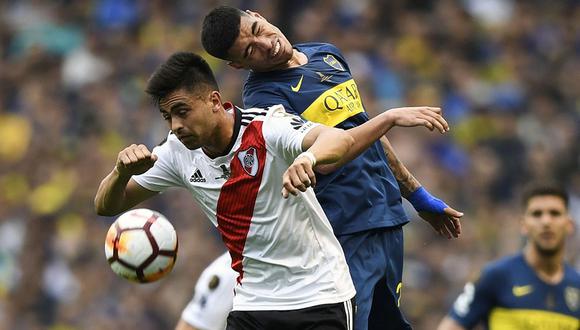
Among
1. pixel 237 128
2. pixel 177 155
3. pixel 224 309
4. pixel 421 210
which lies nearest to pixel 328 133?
pixel 237 128

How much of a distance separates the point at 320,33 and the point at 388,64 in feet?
2.82

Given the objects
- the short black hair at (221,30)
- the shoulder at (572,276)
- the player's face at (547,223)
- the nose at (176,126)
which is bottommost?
the shoulder at (572,276)

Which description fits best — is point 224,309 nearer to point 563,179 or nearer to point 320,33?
point 563,179

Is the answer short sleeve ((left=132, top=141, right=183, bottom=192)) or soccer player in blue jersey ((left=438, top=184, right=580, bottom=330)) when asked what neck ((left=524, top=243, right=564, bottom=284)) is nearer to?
soccer player in blue jersey ((left=438, top=184, right=580, bottom=330))

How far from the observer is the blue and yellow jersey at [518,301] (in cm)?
812

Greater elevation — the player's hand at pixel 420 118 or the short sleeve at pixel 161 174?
the player's hand at pixel 420 118

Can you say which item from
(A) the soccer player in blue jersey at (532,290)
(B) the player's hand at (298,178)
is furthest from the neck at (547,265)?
(B) the player's hand at (298,178)

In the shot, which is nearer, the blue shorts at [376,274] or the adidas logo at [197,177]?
the adidas logo at [197,177]

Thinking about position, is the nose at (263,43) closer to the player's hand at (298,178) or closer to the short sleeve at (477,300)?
the player's hand at (298,178)

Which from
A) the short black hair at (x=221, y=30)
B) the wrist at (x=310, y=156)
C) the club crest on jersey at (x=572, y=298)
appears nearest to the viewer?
the wrist at (x=310, y=156)

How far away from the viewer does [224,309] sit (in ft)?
26.1

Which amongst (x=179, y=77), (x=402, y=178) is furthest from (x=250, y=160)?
(x=402, y=178)

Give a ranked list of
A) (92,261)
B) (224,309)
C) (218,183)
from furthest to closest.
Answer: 1. (92,261)
2. (224,309)
3. (218,183)

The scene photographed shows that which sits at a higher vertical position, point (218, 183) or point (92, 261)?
point (218, 183)
